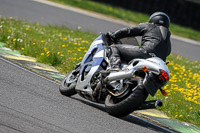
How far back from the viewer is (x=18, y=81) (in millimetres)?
8547

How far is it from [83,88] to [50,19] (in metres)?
12.0

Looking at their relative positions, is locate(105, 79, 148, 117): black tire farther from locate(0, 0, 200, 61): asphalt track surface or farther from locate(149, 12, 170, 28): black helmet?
locate(0, 0, 200, 61): asphalt track surface

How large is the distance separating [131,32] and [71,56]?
404 centimetres

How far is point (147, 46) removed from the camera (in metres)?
7.73

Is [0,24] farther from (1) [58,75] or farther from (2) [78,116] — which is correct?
(2) [78,116]

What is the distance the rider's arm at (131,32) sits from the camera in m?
7.94

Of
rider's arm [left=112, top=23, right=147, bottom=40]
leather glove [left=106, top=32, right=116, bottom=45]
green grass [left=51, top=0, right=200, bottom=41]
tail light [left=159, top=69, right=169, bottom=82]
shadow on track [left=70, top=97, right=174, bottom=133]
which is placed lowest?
green grass [left=51, top=0, right=200, bottom=41]

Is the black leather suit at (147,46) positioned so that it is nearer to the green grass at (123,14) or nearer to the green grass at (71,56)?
the green grass at (71,56)

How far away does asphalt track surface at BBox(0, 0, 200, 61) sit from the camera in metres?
19.1

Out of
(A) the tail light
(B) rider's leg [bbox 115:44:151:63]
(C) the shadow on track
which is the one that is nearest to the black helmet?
(B) rider's leg [bbox 115:44:151:63]

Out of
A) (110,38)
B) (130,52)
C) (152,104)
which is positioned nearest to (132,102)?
(152,104)

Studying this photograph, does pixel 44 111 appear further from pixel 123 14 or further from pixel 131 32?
pixel 123 14

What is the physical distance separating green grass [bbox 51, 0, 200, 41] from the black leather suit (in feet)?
56.9

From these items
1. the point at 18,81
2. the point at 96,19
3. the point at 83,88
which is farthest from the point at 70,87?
A: the point at 96,19
